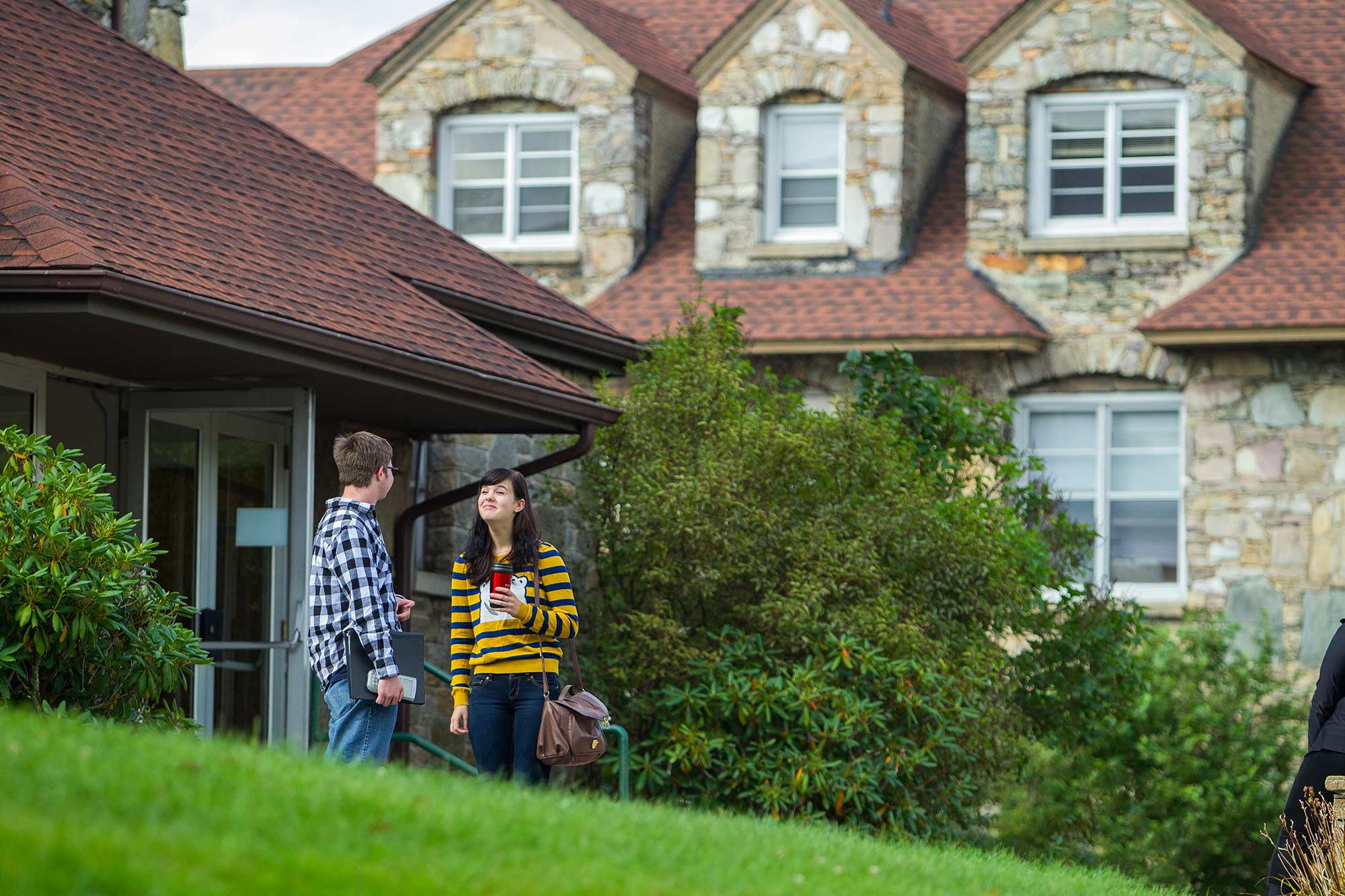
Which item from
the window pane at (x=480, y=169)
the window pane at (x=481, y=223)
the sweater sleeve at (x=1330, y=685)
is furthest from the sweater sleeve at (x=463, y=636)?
the window pane at (x=480, y=169)

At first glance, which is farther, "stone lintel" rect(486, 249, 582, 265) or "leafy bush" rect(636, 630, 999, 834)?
"stone lintel" rect(486, 249, 582, 265)

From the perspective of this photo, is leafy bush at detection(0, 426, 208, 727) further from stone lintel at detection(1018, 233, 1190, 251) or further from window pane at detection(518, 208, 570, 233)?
window pane at detection(518, 208, 570, 233)

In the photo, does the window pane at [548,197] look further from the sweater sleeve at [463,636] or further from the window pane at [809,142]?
the sweater sleeve at [463,636]

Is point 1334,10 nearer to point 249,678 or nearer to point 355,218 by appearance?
point 355,218

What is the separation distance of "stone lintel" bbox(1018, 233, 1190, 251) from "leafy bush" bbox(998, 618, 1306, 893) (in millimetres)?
3417

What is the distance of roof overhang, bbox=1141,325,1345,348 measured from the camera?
17.6 meters

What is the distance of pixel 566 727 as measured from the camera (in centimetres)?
852

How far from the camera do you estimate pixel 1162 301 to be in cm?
1884

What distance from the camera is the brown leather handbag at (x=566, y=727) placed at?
847 centimetres

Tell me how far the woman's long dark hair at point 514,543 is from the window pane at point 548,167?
40.2 ft

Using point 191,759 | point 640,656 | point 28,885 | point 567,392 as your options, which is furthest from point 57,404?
point 28,885

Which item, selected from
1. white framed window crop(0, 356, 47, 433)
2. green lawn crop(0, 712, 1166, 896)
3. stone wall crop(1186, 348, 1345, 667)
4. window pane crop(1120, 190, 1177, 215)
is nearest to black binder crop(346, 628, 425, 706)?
green lawn crop(0, 712, 1166, 896)

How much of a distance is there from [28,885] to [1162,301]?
15438 mm

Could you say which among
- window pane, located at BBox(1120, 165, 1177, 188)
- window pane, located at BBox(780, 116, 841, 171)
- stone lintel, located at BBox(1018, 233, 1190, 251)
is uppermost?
window pane, located at BBox(780, 116, 841, 171)
